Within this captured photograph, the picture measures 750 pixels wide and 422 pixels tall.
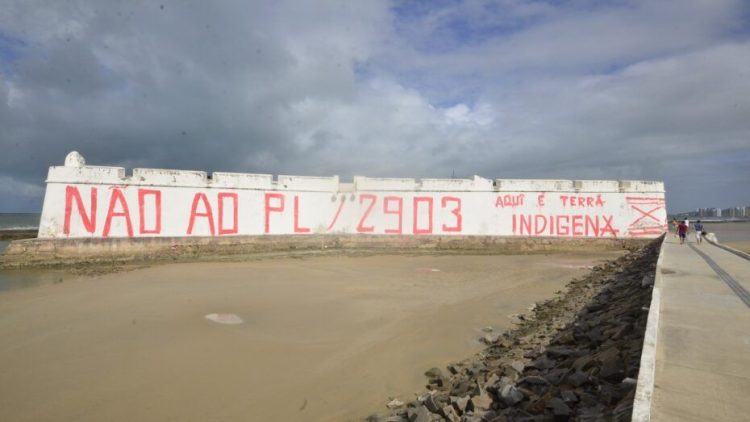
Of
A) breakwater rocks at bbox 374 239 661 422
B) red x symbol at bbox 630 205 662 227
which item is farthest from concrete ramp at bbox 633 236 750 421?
red x symbol at bbox 630 205 662 227

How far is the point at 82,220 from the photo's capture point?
16266 mm

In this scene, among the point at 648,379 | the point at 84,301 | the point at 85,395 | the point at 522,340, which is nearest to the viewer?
the point at 648,379

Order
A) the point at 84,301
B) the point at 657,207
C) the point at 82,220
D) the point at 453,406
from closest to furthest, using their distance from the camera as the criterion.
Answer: the point at 453,406 < the point at 84,301 < the point at 82,220 < the point at 657,207

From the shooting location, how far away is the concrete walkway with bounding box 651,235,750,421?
294 cm

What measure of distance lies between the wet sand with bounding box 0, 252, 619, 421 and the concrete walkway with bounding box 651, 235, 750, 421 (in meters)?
2.54

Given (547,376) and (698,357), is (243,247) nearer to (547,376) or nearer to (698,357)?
(547,376)

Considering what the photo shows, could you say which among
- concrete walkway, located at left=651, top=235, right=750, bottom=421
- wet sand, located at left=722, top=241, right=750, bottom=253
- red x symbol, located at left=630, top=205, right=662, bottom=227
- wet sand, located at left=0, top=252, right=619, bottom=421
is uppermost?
red x symbol, located at left=630, top=205, right=662, bottom=227

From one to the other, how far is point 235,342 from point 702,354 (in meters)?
5.58

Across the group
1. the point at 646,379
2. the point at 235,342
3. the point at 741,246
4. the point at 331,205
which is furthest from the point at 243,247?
the point at 741,246

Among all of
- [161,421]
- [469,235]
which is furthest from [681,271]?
[469,235]

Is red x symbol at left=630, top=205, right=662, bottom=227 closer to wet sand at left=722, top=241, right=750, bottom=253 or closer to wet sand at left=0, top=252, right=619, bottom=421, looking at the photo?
wet sand at left=722, top=241, right=750, bottom=253

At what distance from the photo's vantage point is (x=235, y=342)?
6.55m

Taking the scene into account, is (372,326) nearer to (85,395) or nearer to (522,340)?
(522,340)

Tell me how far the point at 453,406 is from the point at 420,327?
333 centimetres
